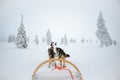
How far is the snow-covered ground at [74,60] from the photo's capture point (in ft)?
6.82

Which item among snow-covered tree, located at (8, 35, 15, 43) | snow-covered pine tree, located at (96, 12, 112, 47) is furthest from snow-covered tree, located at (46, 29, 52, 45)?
snow-covered pine tree, located at (96, 12, 112, 47)

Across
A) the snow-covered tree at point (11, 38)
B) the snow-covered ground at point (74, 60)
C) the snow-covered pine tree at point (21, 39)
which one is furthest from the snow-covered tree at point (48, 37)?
the snow-covered tree at point (11, 38)

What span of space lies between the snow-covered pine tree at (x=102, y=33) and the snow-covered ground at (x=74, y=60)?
2.6 inches

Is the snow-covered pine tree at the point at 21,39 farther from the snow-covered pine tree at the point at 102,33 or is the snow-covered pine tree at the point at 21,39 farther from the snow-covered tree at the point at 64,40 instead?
the snow-covered pine tree at the point at 102,33

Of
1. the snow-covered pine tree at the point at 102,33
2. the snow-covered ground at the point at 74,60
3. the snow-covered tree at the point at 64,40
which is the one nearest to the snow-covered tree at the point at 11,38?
the snow-covered ground at the point at 74,60

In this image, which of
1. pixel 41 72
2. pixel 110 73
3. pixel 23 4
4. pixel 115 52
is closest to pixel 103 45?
pixel 115 52

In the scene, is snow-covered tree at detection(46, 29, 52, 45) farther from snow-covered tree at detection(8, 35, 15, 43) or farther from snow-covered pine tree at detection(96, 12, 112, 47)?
snow-covered pine tree at detection(96, 12, 112, 47)

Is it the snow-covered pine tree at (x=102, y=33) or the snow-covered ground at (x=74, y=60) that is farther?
the snow-covered pine tree at (x=102, y=33)

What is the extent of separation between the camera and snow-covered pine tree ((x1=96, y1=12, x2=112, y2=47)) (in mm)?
2215

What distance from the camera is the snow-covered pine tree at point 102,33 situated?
2.21 m

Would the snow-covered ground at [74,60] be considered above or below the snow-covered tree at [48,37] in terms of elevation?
below

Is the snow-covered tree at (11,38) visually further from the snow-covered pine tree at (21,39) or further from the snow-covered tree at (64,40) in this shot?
the snow-covered tree at (64,40)

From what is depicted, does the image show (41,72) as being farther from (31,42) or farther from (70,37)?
(70,37)

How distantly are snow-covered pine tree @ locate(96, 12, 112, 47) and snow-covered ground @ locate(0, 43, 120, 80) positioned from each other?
0.07m
